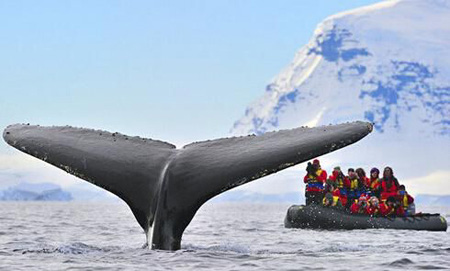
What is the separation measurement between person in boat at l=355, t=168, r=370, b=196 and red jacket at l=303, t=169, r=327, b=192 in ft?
2.89

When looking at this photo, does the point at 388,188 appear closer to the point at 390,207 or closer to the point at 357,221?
the point at 390,207

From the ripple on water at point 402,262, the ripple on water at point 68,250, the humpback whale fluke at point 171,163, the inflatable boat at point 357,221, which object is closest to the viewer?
the humpback whale fluke at point 171,163

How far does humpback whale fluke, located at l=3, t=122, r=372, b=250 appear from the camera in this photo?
8891 mm

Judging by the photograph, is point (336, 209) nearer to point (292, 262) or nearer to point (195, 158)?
point (292, 262)

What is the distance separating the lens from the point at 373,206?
2302 cm

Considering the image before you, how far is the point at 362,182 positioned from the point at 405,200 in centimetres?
126

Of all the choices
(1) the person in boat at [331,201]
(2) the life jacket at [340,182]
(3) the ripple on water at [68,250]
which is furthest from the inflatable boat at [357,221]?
(3) the ripple on water at [68,250]

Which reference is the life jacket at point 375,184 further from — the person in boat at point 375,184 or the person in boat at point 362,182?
the person in boat at point 362,182

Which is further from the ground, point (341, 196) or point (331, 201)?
point (341, 196)

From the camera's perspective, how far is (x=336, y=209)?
23.1 metres

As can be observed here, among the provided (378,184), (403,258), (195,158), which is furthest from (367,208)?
(195,158)

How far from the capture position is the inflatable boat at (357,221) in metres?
22.4

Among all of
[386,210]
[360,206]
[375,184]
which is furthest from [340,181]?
[386,210]

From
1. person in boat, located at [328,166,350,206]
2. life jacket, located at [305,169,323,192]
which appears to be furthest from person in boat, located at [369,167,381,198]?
life jacket, located at [305,169,323,192]
